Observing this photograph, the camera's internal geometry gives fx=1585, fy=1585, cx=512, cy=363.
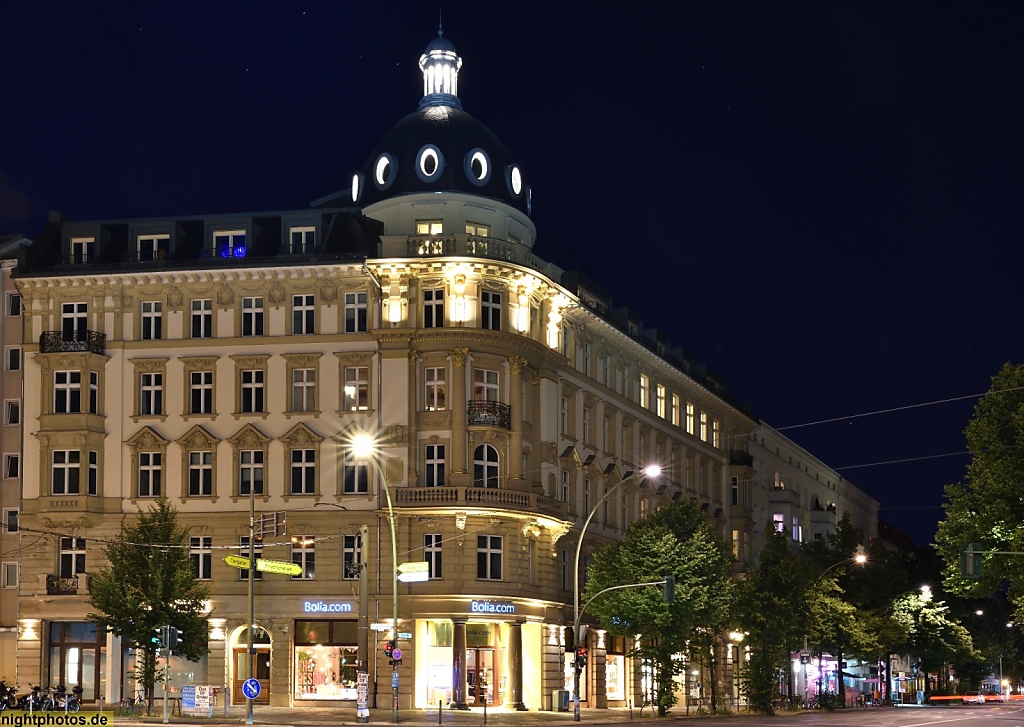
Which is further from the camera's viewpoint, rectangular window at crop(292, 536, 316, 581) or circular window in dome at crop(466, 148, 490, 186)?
circular window in dome at crop(466, 148, 490, 186)

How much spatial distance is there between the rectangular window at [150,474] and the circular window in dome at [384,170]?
16.0 meters

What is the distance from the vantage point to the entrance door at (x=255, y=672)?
68812 mm

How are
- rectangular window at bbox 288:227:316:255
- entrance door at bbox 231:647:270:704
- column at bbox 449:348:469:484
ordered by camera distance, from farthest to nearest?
rectangular window at bbox 288:227:316:255 < column at bbox 449:348:469:484 < entrance door at bbox 231:647:270:704

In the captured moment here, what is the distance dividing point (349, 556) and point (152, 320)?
555 inches

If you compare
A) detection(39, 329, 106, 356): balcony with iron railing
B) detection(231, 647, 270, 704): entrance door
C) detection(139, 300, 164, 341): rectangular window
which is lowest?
detection(231, 647, 270, 704): entrance door

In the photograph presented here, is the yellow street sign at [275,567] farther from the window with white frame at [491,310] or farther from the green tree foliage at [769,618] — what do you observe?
the green tree foliage at [769,618]

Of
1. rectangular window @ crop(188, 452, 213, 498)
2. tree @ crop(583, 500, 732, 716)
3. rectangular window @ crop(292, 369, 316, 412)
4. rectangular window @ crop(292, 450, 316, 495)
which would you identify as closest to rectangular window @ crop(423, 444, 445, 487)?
rectangular window @ crop(292, 450, 316, 495)

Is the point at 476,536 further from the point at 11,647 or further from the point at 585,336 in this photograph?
the point at 11,647

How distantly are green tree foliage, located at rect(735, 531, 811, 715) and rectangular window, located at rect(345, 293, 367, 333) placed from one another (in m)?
22.7

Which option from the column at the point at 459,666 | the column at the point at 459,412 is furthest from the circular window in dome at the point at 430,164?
the column at the point at 459,666

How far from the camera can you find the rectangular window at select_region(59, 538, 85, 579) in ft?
231

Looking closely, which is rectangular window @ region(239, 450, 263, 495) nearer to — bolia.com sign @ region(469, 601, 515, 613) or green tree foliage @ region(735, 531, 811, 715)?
bolia.com sign @ region(469, 601, 515, 613)

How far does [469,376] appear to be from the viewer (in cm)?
7019

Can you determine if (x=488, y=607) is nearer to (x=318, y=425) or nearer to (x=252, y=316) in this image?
(x=318, y=425)
